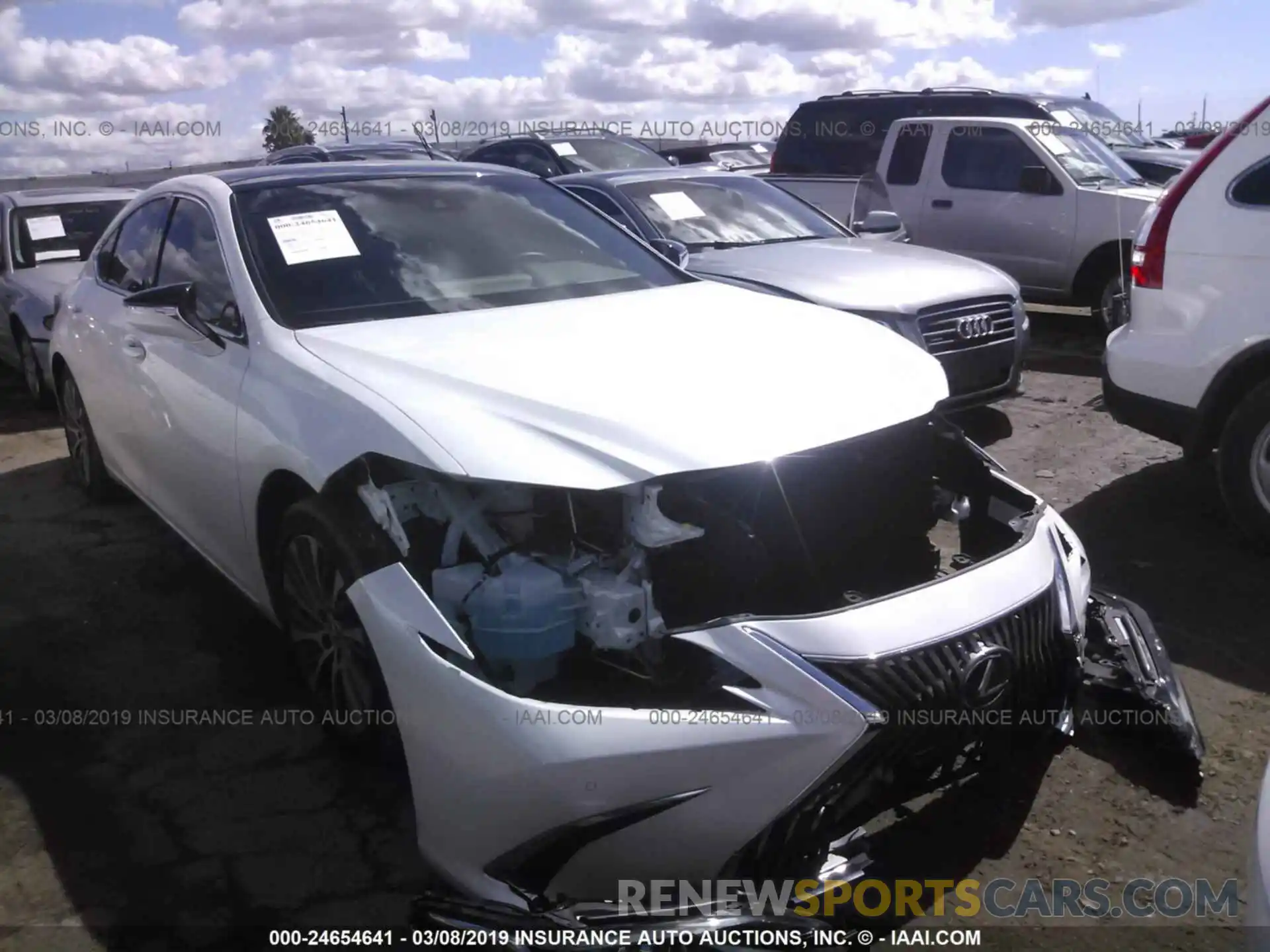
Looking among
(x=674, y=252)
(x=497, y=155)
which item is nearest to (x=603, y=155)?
(x=497, y=155)

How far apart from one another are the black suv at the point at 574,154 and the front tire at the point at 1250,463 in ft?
29.5

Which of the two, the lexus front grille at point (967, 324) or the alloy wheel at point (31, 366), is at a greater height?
the lexus front grille at point (967, 324)

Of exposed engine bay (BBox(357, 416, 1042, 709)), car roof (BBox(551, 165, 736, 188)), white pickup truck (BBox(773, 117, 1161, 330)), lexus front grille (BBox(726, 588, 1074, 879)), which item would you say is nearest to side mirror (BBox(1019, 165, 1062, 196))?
white pickup truck (BBox(773, 117, 1161, 330))

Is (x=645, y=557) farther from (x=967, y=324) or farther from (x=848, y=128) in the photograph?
(x=848, y=128)

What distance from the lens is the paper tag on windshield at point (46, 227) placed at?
802 cm

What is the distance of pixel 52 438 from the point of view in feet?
24.1

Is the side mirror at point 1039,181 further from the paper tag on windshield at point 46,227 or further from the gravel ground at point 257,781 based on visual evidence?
the paper tag on windshield at point 46,227

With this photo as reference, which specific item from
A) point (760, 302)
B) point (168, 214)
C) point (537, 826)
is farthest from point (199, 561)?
point (537, 826)

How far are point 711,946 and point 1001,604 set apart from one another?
1000 mm

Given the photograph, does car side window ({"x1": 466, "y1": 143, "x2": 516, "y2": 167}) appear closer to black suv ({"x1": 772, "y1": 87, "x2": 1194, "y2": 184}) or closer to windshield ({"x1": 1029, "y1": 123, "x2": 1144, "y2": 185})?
black suv ({"x1": 772, "y1": 87, "x2": 1194, "y2": 184})

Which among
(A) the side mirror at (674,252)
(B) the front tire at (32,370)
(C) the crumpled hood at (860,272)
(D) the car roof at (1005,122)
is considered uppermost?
(D) the car roof at (1005,122)

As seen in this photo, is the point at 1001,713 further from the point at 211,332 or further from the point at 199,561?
the point at 199,561

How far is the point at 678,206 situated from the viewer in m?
7.41

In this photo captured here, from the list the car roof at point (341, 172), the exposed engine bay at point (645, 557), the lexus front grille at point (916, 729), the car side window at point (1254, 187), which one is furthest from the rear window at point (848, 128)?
the lexus front grille at point (916, 729)
